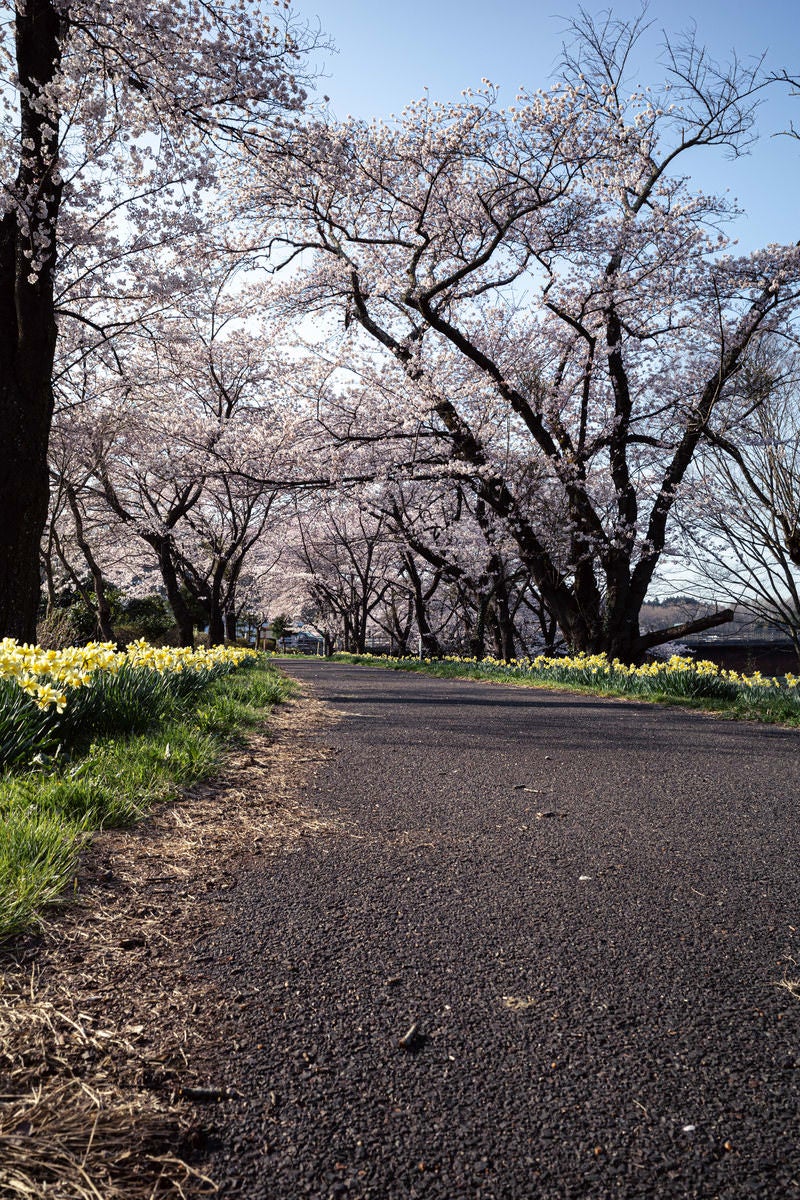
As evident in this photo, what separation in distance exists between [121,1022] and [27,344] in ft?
19.4

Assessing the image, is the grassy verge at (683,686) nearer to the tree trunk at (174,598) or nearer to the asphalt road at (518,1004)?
the asphalt road at (518,1004)

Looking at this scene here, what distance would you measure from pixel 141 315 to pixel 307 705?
26.3 feet

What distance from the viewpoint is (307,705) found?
27.4 feet

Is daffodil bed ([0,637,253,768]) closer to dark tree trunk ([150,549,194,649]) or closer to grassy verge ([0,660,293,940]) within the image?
grassy verge ([0,660,293,940])

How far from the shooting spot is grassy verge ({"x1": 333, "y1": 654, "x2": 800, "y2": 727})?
7.38 meters

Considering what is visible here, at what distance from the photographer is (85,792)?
9.56 feet

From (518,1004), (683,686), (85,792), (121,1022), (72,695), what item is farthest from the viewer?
(683,686)

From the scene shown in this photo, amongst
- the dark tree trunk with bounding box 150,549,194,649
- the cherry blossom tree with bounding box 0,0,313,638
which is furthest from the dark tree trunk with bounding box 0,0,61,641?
the dark tree trunk with bounding box 150,549,194,649

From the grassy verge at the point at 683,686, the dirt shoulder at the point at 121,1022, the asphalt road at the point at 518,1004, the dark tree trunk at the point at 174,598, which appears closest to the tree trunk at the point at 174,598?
the dark tree trunk at the point at 174,598

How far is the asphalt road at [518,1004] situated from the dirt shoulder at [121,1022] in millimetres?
78

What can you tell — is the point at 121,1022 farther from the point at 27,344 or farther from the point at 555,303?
the point at 555,303

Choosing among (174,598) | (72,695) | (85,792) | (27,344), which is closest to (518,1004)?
(85,792)

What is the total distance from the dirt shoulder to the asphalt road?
3.1 inches

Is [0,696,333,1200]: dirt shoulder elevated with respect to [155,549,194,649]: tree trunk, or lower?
lower
